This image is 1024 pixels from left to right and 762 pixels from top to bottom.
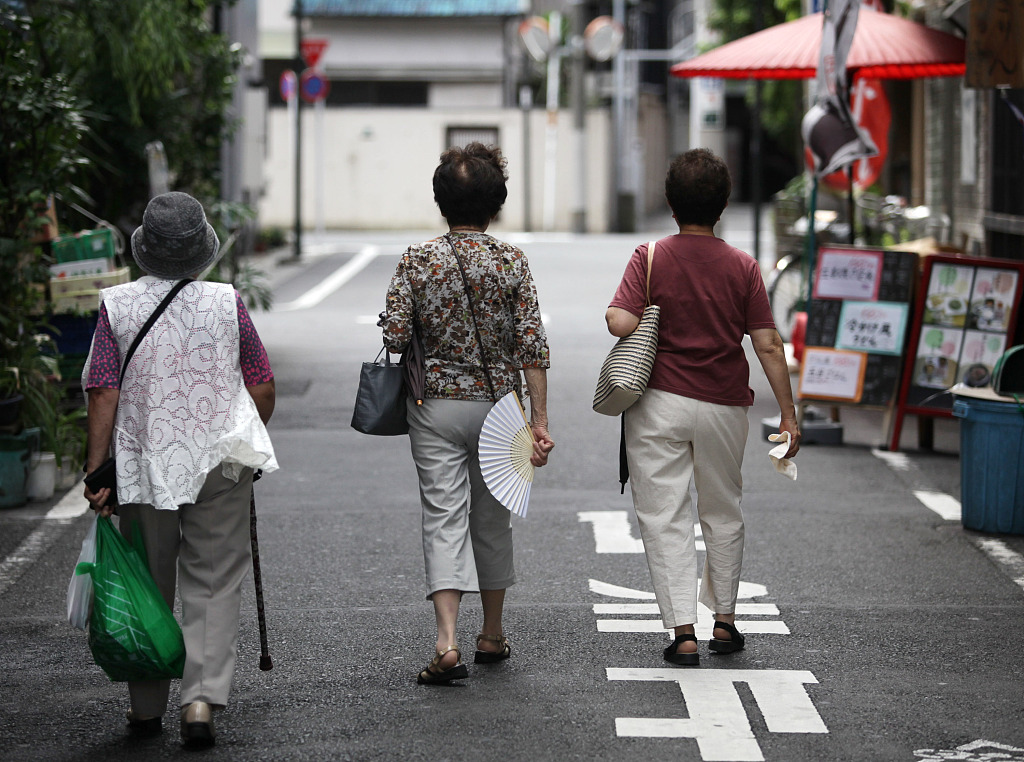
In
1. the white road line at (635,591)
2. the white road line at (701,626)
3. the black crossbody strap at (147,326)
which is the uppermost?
the black crossbody strap at (147,326)

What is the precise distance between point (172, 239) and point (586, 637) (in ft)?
7.22

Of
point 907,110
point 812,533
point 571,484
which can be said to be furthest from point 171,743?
point 907,110

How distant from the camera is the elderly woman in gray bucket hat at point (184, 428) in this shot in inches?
165

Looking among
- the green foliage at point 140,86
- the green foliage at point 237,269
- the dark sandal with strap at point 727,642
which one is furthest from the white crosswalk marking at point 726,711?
the green foliage at point 237,269

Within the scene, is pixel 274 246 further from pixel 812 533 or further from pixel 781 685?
pixel 781 685

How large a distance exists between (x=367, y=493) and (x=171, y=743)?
12.6ft

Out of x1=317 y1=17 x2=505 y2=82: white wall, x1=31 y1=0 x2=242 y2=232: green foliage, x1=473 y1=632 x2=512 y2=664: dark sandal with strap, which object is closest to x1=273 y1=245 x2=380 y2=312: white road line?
x1=31 y1=0 x2=242 y2=232: green foliage

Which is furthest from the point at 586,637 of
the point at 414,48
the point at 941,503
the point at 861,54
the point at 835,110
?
the point at 414,48

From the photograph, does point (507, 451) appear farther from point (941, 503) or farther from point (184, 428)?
point (941, 503)

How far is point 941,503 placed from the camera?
784cm

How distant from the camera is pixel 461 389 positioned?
4.77m

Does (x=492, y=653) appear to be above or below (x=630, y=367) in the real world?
below

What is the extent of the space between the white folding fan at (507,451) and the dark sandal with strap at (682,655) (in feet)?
2.44

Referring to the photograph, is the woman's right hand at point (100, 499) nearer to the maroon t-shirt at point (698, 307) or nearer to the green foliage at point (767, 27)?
the maroon t-shirt at point (698, 307)
